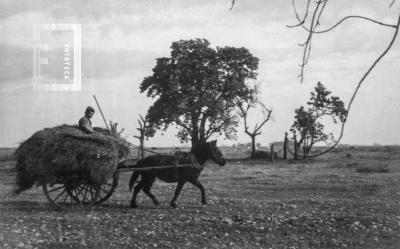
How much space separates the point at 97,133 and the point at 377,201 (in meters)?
8.47

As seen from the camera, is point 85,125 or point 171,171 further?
point 171,171

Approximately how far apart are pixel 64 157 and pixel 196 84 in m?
32.9

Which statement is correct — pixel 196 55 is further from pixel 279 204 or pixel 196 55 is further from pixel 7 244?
pixel 7 244

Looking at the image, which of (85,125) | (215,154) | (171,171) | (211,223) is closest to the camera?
(211,223)

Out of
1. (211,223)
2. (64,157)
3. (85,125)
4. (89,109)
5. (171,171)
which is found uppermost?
(89,109)

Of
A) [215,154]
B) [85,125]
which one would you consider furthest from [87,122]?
[215,154]

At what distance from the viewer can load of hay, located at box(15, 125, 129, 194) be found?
11.4 metres

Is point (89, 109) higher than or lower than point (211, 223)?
higher

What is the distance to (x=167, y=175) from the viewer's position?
13.4 metres

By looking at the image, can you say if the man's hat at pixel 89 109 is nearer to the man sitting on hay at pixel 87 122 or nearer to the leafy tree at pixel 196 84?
the man sitting on hay at pixel 87 122

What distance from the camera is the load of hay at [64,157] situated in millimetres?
11445

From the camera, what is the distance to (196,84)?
43.9 meters

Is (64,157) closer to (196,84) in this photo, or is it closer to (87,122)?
(87,122)

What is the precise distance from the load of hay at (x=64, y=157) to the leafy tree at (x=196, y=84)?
101 ft
